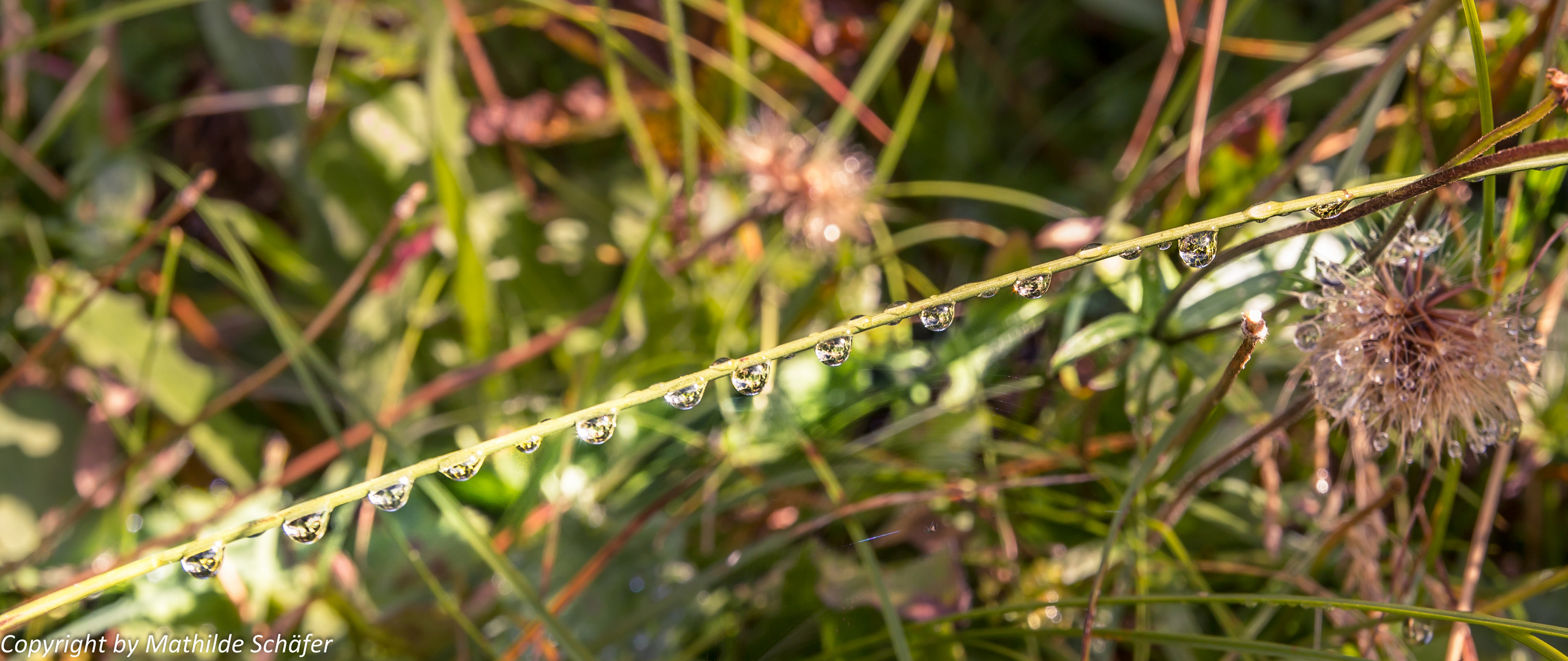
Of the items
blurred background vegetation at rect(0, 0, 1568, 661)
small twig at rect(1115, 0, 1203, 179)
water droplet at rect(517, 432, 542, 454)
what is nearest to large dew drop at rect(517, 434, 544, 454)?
water droplet at rect(517, 432, 542, 454)

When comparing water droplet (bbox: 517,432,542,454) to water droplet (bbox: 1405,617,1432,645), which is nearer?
water droplet (bbox: 517,432,542,454)

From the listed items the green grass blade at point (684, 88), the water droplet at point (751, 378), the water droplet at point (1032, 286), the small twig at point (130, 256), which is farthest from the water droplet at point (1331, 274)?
the small twig at point (130, 256)

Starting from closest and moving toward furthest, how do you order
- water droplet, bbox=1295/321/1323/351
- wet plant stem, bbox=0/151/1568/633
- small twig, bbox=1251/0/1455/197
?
1. wet plant stem, bbox=0/151/1568/633
2. water droplet, bbox=1295/321/1323/351
3. small twig, bbox=1251/0/1455/197

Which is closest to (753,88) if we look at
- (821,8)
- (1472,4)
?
(821,8)

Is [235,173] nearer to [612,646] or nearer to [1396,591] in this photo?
[612,646]

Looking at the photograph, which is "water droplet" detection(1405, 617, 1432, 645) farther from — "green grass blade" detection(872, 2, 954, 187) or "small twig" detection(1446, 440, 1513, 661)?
"green grass blade" detection(872, 2, 954, 187)

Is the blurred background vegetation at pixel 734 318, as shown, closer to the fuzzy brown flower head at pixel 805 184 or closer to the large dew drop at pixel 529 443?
the fuzzy brown flower head at pixel 805 184

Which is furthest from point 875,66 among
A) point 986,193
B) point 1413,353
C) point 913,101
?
point 1413,353
